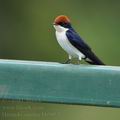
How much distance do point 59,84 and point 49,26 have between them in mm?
5701

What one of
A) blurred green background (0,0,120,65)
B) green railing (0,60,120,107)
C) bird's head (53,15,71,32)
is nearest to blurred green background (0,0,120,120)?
blurred green background (0,0,120,65)

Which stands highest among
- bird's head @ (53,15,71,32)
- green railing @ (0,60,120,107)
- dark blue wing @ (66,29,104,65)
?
bird's head @ (53,15,71,32)

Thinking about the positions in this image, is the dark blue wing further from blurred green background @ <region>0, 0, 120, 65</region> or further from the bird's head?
blurred green background @ <region>0, 0, 120, 65</region>

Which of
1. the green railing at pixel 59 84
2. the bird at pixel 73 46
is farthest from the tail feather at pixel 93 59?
the green railing at pixel 59 84

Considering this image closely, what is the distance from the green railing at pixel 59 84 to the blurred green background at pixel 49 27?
4.42 metres

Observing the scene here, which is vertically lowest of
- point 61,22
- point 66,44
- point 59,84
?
point 59,84

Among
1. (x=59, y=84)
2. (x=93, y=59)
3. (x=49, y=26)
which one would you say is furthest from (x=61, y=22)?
(x=49, y=26)

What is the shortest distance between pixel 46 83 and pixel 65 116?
11.6 ft

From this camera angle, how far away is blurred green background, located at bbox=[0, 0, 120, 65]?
8586mm

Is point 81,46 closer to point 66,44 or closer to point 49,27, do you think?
point 66,44

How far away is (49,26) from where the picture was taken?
9.19m

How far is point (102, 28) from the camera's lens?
358 inches

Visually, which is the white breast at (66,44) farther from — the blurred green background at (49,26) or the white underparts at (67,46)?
the blurred green background at (49,26)

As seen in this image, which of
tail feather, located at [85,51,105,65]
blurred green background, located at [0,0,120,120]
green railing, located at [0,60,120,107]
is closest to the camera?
green railing, located at [0,60,120,107]
